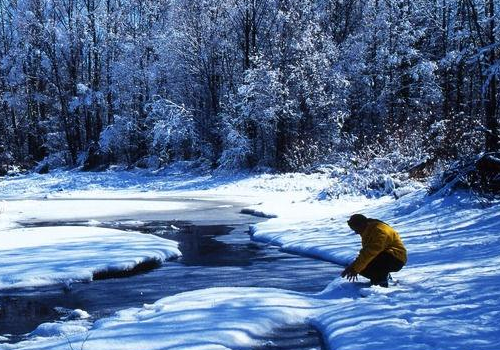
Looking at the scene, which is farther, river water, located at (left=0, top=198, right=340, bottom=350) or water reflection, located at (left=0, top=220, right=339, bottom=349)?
water reflection, located at (left=0, top=220, right=339, bottom=349)

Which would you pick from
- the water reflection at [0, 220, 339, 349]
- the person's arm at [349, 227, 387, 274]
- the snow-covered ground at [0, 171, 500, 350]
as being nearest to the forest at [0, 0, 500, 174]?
the snow-covered ground at [0, 171, 500, 350]

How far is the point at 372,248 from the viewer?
278 inches

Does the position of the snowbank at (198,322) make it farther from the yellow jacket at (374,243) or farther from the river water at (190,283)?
the yellow jacket at (374,243)

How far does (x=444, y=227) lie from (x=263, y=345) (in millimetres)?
6650

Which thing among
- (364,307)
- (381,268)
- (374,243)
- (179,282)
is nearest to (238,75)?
(179,282)

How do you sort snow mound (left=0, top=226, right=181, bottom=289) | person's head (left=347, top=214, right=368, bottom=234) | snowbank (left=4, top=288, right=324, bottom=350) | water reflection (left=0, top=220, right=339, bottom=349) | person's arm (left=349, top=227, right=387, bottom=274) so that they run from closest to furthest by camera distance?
1. snowbank (left=4, top=288, right=324, bottom=350)
2. person's arm (left=349, top=227, right=387, bottom=274)
3. person's head (left=347, top=214, right=368, bottom=234)
4. water reflection (left=0, top=220, right=339, bottom=349)
5. snow mound (left=0, top=226, right=181, bottom=289)

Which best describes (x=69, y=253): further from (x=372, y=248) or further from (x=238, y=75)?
(x=238, y=75)

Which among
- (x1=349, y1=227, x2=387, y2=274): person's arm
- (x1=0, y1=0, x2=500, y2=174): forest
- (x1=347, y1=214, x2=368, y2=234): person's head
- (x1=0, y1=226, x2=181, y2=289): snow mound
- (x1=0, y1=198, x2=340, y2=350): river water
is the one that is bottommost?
(x1=0, y1=198, x2=340, y2=350): river water

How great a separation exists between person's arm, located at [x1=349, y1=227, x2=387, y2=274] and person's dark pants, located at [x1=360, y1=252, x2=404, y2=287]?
0.16 m

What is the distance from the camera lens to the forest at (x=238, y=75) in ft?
102

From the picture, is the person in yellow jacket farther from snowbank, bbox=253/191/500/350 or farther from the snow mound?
the snow mound

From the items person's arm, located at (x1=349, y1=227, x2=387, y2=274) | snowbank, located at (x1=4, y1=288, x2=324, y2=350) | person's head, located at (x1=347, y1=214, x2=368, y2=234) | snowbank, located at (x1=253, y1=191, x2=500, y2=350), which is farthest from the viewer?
person's head, located at (x1=347, y1=214, x2=368, y2=234)

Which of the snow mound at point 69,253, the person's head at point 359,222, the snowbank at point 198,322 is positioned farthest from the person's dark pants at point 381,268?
the snow mound at point 69,253

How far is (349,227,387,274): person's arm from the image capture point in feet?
23.1
